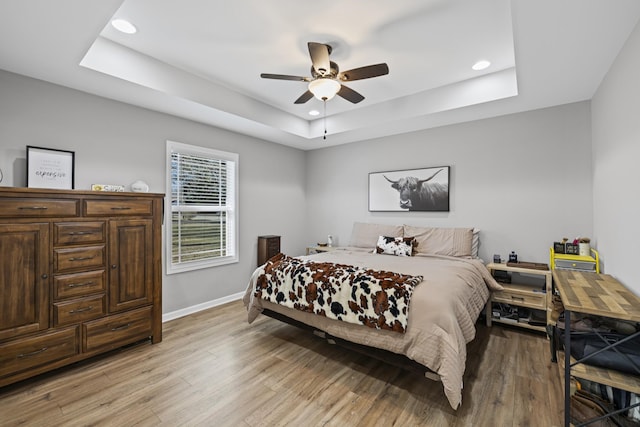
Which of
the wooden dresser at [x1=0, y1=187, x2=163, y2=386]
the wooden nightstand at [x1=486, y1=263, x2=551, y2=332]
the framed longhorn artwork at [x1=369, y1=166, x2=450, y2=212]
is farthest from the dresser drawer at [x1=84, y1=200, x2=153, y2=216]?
the wooden nightstand at [x1=486, y1=263, x2=551, y2=332]

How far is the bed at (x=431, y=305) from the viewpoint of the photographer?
1.91 meters

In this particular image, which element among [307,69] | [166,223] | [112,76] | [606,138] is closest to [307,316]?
[166,223]

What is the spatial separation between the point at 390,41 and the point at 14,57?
9.82ft

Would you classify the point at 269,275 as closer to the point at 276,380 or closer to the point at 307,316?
the point at 307,316

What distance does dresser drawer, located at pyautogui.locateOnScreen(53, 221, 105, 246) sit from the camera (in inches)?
90.0

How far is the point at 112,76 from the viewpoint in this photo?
2490mm

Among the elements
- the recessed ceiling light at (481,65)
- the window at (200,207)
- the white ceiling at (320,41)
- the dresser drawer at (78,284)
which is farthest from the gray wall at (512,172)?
the dresser drawer at (78,284)

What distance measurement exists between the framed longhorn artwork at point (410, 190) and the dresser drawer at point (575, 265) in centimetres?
144

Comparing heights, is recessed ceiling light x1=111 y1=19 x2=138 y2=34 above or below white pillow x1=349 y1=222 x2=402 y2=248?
above

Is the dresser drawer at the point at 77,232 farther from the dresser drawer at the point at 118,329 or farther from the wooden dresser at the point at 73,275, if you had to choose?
the dresser drawer at the point at 118,329

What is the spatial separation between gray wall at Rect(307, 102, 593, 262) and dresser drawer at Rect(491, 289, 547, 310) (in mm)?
566

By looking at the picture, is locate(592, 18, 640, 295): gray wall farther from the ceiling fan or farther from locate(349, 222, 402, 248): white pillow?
locate(349, 222, 402, 248): white pillow

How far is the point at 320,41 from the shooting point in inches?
97.2

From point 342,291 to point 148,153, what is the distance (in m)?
2.72
